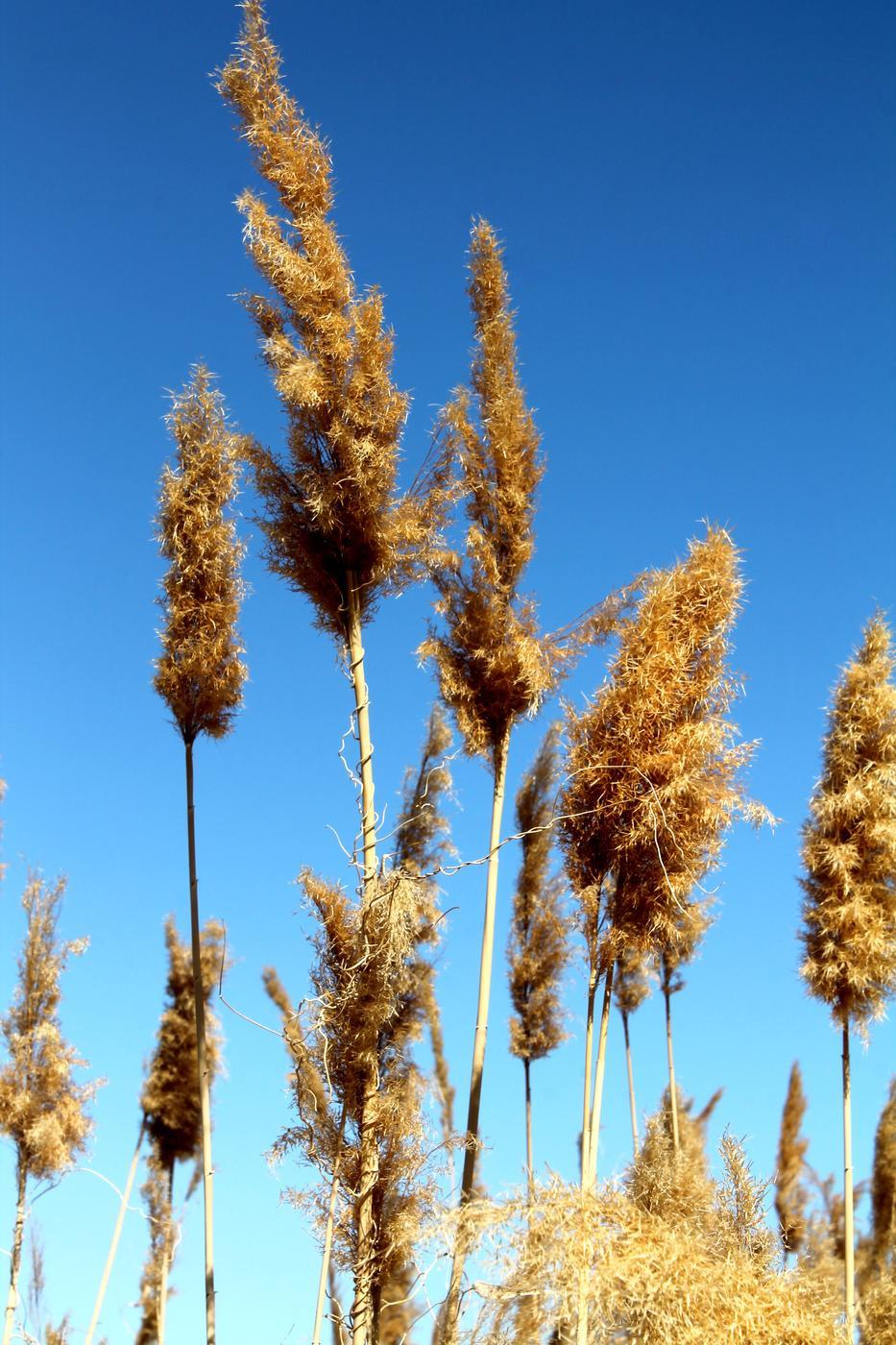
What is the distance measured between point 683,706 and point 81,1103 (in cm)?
602

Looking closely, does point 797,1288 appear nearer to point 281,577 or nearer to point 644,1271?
point 644,1271

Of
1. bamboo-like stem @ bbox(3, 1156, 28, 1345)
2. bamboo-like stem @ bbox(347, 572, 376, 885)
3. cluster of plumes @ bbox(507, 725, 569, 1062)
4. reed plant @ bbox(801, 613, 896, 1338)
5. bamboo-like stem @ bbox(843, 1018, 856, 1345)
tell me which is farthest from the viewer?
cluster of plumes @ bbox(507, 725, 569, 1062)

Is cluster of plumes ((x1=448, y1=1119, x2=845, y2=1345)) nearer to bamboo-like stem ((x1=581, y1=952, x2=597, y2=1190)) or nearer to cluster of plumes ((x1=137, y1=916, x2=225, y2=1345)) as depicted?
bamboo-like stem ((x1=581, y1=952, x2=597, y2=1190))

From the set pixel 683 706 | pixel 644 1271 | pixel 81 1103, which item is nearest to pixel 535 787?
pixel 683 706

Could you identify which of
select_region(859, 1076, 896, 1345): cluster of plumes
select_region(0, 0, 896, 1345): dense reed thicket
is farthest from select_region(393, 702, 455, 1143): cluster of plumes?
select_region(859, 1076, 896, 1345): cluster of plumes

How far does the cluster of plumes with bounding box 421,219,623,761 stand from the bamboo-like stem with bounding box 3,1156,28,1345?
17.1 feet

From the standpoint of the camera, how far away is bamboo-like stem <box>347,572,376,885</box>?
5367 mm

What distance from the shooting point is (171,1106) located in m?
10.2

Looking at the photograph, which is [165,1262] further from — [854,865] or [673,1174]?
[854,865]

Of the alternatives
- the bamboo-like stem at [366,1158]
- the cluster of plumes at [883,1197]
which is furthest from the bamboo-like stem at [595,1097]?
the cluster of plumes at [883,1197]

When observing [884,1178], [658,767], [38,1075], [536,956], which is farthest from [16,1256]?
[884,1178]

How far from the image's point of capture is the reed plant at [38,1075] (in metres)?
8.83

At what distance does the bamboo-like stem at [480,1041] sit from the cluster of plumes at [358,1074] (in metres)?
0.22

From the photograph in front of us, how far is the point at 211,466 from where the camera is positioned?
20.3ft
